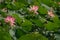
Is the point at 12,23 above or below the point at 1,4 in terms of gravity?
above

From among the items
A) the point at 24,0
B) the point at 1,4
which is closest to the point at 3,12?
the point at 1,4

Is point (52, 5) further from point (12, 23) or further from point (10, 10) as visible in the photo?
point (12, 23)

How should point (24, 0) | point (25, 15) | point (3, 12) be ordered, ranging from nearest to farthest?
point (3, 12), point (25, 15), point (24, 0)

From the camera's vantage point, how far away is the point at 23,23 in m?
1.74

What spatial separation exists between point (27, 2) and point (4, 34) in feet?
3.48

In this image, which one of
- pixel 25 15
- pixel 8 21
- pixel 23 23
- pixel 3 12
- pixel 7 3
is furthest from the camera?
pixel 7 3

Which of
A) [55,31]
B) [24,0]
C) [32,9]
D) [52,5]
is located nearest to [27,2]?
[24,0]

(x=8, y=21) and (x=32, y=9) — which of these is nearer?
(x=8, y=21)

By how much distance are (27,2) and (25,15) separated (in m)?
0.38

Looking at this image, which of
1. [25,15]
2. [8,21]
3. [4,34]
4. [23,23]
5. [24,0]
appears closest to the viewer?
[4,34]

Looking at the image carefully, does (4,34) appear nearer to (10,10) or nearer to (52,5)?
(10,10)

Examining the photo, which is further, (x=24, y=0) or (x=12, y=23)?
(x=24, y=0)

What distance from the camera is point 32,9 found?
1.95m

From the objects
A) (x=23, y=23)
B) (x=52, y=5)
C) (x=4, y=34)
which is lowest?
(x=52, y=5)
